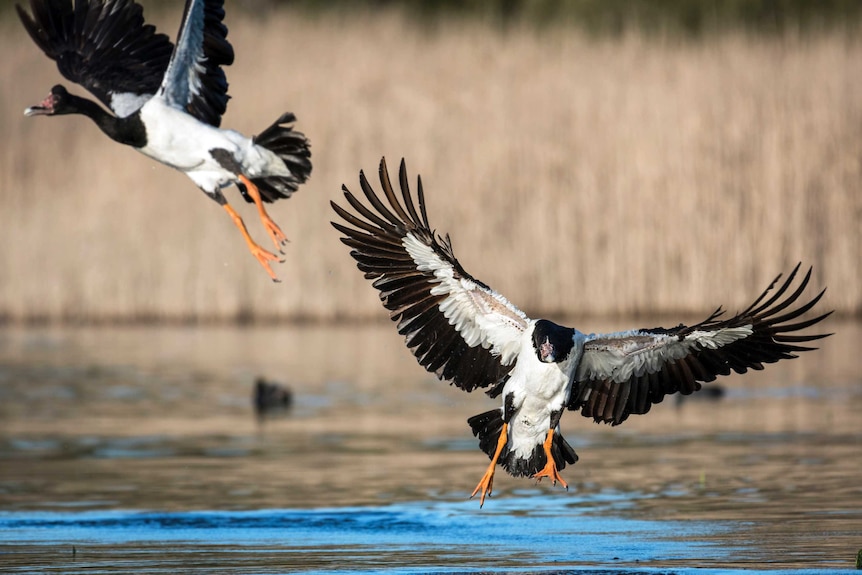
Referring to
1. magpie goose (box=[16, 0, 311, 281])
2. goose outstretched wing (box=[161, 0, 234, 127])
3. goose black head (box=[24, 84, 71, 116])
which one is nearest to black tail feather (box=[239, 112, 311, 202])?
magpie goose (box=[16, 0, 311, 281])

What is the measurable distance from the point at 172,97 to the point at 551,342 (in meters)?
3.28

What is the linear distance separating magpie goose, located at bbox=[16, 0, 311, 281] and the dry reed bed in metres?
10.3

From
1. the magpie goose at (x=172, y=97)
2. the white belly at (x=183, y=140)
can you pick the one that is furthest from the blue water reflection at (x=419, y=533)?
the white belly at (x=183, y=140)

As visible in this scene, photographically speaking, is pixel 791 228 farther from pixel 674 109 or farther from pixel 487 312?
pixel 487 312

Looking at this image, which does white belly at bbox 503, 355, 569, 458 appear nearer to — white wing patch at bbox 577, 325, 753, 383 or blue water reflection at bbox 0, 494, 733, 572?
white wing patch at bbox 577, 325, 753, 383

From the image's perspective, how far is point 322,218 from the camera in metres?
22.4

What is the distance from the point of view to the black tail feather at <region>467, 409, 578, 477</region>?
32.2 ft

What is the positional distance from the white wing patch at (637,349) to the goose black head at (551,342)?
22cm

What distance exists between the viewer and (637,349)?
9.67 metres

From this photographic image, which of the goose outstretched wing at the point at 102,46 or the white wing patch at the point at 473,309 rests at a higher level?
the goose outstretched wing at the point at 102,46

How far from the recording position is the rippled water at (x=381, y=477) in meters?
9.39

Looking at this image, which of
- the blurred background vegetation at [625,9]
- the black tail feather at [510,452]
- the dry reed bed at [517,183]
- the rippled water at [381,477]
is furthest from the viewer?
the blurred background vegetation at [625,9]

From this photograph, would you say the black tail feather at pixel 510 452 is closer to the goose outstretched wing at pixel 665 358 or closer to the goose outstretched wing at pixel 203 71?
the goose outstretched wing at pixel 665 358

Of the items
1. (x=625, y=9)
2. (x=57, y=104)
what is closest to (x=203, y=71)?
(x=57, y=104)
